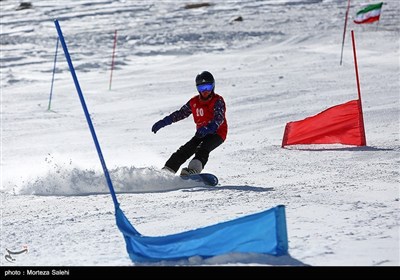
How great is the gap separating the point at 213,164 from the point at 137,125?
446 centimetres

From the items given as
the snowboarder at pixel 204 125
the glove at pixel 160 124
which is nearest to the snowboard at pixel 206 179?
the snowboarder at pixel 204 125

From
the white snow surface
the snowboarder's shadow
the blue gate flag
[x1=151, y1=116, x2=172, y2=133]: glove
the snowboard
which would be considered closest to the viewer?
the blue gate flag

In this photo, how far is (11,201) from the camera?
7.30 m

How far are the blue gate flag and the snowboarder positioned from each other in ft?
10.8

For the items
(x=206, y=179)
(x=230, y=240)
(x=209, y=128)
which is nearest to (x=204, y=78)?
(x=209, y=128)

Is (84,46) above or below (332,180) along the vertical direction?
below

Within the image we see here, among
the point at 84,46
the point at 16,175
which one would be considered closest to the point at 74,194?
the point at 16,175

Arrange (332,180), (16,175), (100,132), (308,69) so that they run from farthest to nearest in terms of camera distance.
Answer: (308,69) < (100,132) < (16,175) < (332,180)

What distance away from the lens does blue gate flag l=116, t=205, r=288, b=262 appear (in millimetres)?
4355

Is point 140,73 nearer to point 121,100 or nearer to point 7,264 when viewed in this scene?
point 121,100

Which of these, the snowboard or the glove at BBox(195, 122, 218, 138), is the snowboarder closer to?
the glove at BBox(195, 122, 218, 138)

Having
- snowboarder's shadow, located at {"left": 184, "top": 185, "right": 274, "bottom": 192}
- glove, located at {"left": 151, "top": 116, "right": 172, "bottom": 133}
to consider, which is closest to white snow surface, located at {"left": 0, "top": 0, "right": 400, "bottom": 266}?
snowboarder's shadow, located at {"left": 184, "top": 185, "right": 274, "bottom": 192}

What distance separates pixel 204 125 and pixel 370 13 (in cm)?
1583

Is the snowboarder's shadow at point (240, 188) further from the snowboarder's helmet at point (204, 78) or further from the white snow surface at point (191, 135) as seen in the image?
the snowboarder's helmet at point (204, 78)
